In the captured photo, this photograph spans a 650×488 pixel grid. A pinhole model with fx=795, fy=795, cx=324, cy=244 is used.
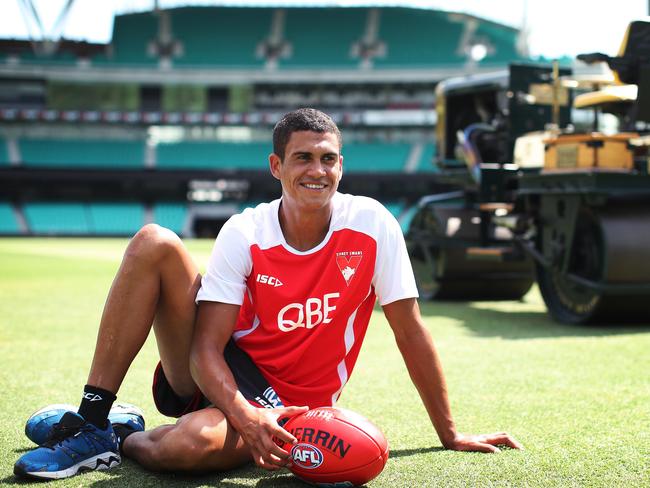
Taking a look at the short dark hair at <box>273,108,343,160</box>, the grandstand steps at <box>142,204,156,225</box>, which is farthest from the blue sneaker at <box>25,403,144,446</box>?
the grandstand steps at <box>142,204,156,225</box>

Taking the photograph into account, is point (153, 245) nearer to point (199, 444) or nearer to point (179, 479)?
point (199, 444)

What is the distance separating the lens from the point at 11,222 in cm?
3806

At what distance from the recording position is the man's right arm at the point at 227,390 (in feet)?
8.91

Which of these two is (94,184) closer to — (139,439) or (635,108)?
(635,108)

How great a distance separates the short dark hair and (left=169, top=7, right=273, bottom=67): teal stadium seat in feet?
139

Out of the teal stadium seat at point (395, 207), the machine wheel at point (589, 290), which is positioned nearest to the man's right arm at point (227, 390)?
the machine wheel at point (589, 290)

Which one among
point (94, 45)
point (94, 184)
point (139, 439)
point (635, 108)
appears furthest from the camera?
point (94, 45)

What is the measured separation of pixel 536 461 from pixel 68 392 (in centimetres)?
274

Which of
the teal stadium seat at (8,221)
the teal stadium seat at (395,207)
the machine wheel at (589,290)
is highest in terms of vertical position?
the machine wheel at (589,290)

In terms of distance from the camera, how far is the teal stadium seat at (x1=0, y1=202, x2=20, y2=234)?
124ft

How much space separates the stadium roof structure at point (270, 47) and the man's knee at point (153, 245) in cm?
3938

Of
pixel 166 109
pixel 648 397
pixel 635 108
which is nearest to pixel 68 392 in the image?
pixel 648 397

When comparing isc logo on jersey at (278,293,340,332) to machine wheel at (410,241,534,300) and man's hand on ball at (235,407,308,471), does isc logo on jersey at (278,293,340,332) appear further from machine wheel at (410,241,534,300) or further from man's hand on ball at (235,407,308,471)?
machine wheel at (410,241,534,300)

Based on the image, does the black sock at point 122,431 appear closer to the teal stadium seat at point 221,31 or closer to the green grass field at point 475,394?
the green grass field at point 475,394
